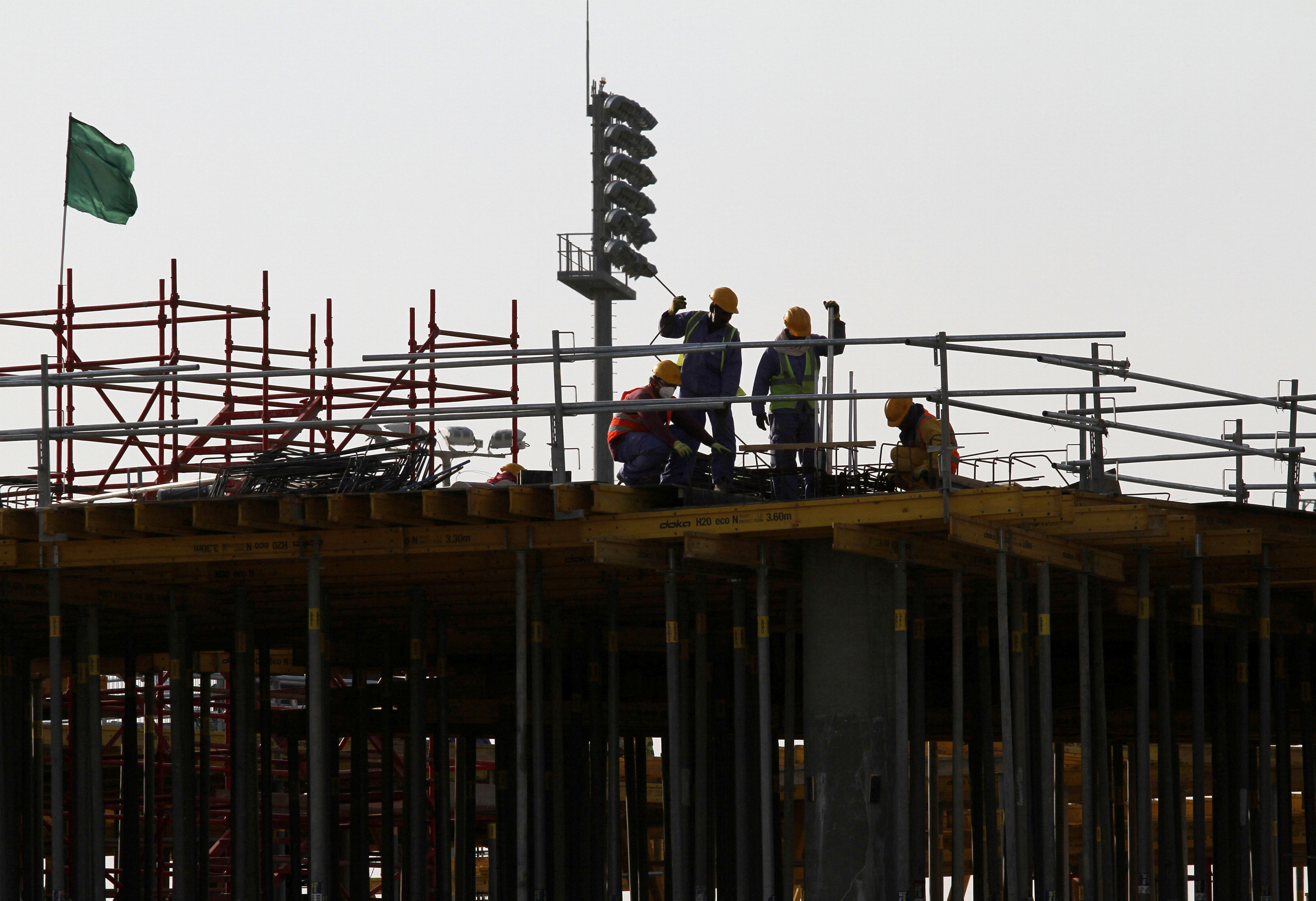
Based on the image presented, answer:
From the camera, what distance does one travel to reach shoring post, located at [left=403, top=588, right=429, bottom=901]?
1969 cm

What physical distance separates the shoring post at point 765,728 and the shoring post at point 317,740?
3783 mm

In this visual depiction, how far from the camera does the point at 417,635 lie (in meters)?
20.2

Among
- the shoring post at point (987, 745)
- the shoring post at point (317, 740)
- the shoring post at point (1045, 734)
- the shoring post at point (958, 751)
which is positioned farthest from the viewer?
the shoring post at point (987, 745)

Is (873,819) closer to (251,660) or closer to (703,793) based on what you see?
(703,793)

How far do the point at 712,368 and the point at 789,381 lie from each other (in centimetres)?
72

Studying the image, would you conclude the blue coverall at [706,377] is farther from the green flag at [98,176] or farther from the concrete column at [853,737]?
the green flag at [98,176]

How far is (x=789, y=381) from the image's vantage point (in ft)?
60.2

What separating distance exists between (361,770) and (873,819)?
337 inches

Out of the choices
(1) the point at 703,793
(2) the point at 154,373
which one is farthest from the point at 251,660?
(1) the point at 703,793

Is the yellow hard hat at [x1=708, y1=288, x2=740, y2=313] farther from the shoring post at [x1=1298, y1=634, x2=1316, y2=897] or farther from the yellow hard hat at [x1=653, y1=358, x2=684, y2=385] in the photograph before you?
the shoring post at [x1=1298, y1=634, x2=1316, y2=897]

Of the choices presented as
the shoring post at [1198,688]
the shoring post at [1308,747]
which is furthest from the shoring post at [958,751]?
the shoring post at [1308,747]

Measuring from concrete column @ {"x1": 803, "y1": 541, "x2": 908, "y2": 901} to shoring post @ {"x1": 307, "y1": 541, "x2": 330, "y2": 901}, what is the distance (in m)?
4.17

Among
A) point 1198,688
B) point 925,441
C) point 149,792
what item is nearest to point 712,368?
point 925,441

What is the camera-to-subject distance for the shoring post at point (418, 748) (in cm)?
1969
